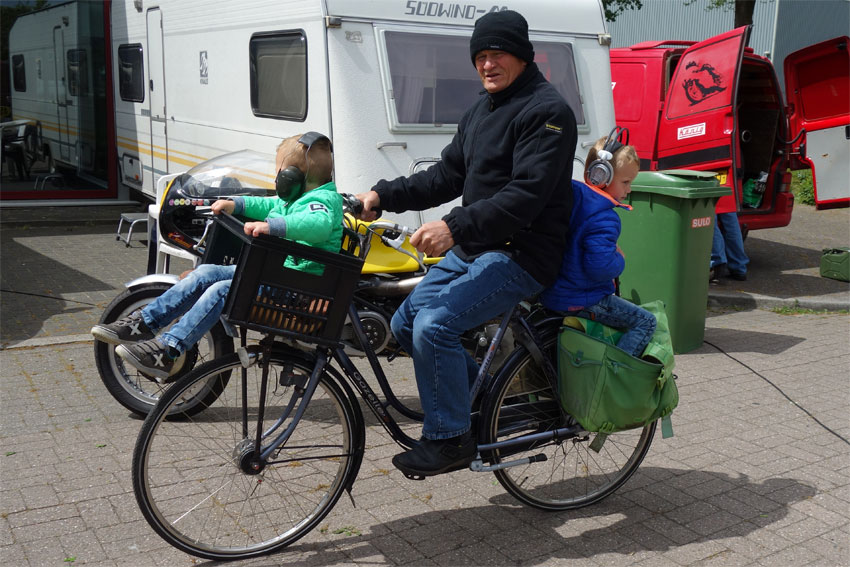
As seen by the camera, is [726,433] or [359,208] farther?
[726,433]

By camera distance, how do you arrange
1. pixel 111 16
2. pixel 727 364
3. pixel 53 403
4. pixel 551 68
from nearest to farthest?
pixel 53 403 → pixel 727 364 → pixel 551 68 → pixel 111 16

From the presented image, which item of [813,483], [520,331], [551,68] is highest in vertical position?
[551,68]

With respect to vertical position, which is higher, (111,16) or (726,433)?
(111,16)

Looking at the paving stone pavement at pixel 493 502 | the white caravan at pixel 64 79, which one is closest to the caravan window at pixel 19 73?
the white caravan at pixel 64 79

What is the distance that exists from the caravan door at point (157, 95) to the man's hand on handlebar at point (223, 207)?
636 centimetres

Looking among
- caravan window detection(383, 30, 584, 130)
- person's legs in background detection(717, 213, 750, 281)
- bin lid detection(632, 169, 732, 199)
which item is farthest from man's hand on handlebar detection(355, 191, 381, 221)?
person's legs in background detection(717, 213, 750, 281)

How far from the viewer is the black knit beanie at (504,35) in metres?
3.41

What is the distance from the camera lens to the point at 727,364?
6.33 m

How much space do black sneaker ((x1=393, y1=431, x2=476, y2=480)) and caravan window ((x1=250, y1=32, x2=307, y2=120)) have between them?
339 centimetres

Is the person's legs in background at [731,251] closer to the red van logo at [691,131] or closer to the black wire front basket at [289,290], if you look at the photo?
the red van logo at [691,131]

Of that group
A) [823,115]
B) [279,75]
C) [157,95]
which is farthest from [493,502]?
[823,115]

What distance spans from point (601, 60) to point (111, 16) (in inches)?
278

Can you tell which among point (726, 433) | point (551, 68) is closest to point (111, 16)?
point (551, 68)

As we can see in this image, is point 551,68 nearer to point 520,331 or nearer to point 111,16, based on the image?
point 520,331
